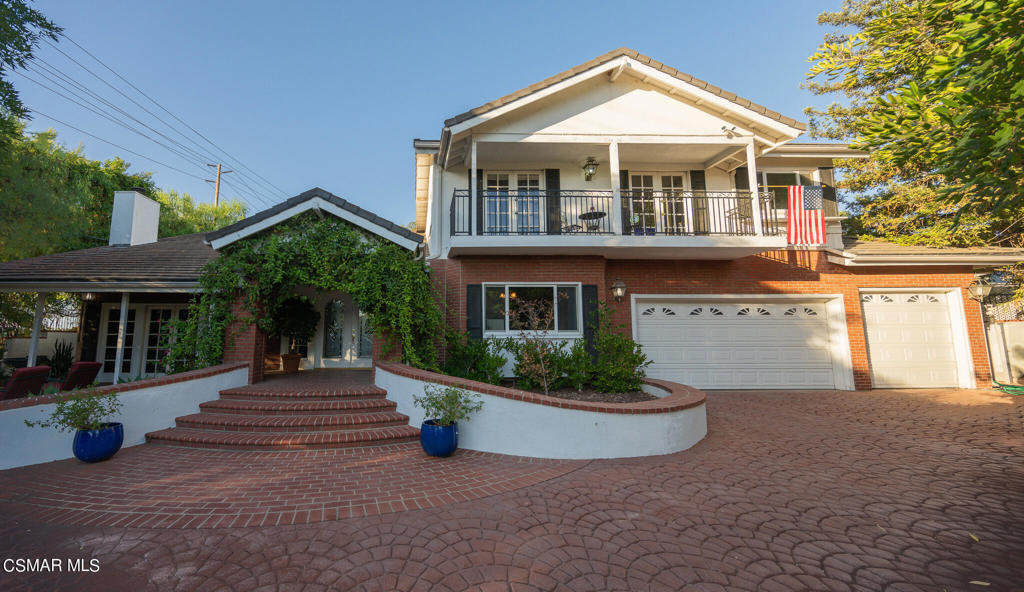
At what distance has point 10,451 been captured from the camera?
4762 mm

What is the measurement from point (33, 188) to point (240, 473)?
1298cm

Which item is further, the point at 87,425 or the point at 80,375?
the point at 80,375

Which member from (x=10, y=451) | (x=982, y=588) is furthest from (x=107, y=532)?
(x=982, y=588)

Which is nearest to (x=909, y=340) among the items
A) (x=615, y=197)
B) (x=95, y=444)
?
(x=615, y=197)

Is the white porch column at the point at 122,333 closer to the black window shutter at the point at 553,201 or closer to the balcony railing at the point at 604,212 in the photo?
the balcony railing at the point at 604,212

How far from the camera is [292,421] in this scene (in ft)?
19.2

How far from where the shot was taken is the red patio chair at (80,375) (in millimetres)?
7086

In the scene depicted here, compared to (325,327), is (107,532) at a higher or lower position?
lower

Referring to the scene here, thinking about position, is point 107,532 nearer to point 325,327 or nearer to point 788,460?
point 788,460

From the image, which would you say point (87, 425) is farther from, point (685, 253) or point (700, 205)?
point (700, 205)

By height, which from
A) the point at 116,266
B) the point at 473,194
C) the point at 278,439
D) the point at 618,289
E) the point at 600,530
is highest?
the point at 473,194

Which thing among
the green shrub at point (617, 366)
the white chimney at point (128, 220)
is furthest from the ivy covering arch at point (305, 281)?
the white chimney at point (128, 220)

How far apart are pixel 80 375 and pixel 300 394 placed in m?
4.42

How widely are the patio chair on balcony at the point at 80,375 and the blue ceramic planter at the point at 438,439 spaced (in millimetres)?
6879
